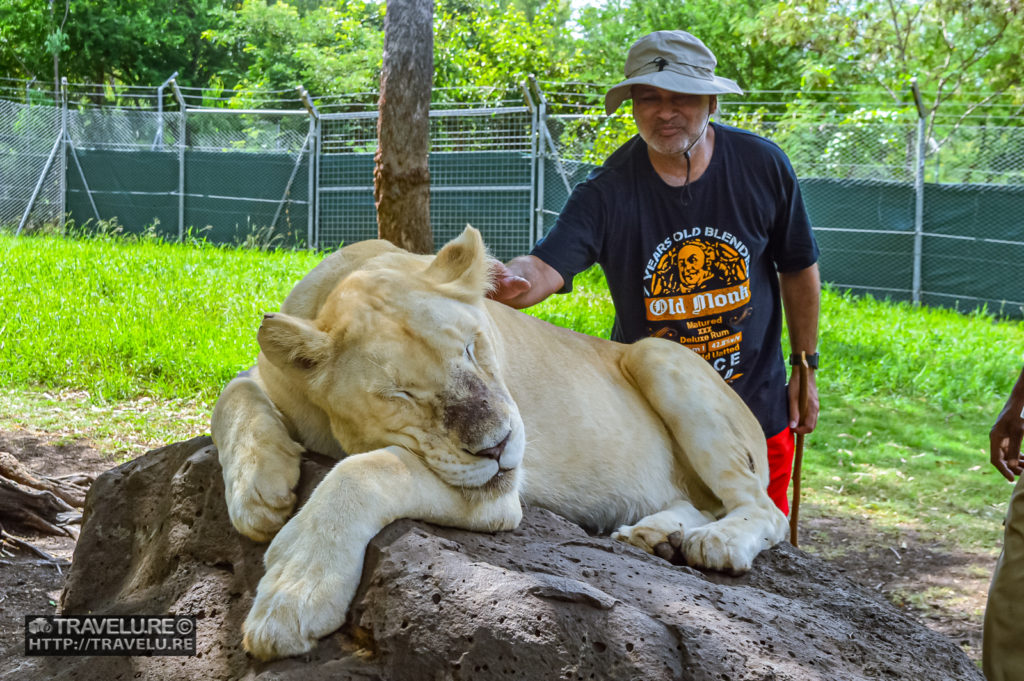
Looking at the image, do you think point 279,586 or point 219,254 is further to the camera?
point 219,254

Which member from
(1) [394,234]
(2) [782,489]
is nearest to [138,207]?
(1) [394,234]

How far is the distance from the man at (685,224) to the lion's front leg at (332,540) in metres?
1.79

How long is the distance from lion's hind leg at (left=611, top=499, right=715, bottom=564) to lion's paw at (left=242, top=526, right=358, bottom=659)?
121 cm

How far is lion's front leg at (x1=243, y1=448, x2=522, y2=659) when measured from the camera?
2047mm

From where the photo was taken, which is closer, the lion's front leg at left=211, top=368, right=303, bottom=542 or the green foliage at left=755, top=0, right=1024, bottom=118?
the lion's front leg at left=211, top=368, right=303, bottom=542

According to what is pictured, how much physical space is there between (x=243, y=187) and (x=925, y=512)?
13.5 metres

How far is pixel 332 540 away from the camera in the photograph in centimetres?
215

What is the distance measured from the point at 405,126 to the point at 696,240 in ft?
11.3

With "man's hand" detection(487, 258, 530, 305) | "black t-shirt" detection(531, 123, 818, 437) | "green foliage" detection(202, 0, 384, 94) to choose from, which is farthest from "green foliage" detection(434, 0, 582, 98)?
"man's hand" detection(487, 258, 530, 305)

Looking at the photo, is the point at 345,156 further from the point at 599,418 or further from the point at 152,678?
the point at 152,678

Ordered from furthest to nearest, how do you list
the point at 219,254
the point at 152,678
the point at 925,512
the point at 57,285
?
the point at 219,254
the point at 57,285
the point at 925,512
the point at 152,678

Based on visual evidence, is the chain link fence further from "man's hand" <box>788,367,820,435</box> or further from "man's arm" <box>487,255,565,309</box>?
"man's arm" <box>487,255,565,309</box>

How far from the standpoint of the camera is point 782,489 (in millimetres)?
4629

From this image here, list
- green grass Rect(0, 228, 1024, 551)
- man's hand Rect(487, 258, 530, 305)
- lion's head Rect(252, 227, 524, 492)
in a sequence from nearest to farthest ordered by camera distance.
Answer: lion's head Rect(252, 227, 524, 492), man's hand Rect(487, 258, 530, 305), green grass Rect(0, 228, 1024, 551)
